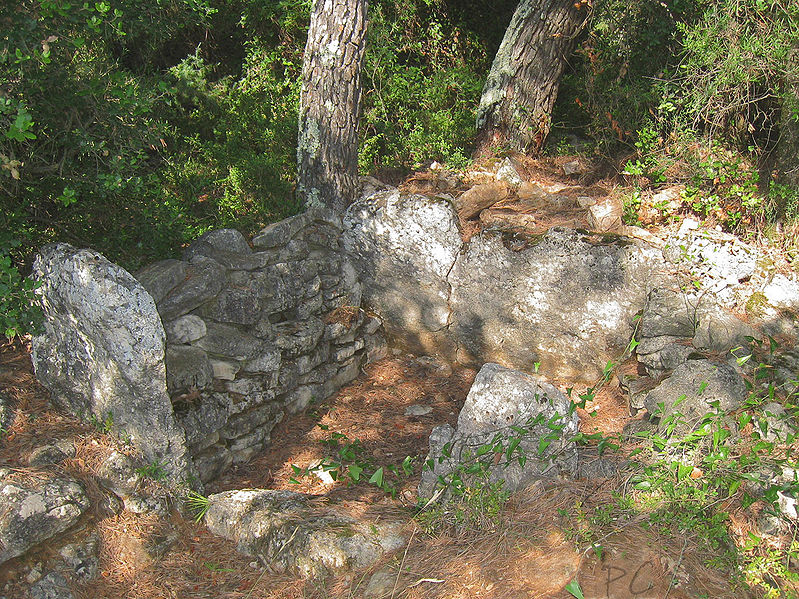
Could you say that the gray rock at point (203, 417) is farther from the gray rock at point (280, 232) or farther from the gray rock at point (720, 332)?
the gray rock at point (720, 332)

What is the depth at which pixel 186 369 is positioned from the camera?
4.07 m

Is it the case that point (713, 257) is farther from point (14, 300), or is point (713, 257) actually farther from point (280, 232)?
point (14, 300)

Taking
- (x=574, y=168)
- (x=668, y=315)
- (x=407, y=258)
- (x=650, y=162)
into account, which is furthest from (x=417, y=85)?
(x=668, y=315)

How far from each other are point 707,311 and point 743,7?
2361 millimetres

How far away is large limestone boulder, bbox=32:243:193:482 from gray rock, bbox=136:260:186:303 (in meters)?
0.54

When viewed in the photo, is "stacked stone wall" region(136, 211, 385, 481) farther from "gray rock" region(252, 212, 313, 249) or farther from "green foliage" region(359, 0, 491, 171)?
"green foliage" region(359, 0, 491, 171)

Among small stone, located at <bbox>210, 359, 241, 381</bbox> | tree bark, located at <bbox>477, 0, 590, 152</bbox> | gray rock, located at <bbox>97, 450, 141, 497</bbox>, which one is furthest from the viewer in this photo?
tree bark, located at <bbox>477, 0, 590, 152</bbox>

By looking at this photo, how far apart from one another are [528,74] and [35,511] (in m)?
5.57

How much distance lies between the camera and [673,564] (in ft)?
9.43

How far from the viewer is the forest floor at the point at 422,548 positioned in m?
2.89

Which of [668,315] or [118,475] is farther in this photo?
[668,315]

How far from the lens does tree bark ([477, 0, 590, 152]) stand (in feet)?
20.7

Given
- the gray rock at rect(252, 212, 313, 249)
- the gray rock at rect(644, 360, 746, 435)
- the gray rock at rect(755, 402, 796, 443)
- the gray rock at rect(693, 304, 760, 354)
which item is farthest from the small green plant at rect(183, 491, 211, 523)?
the gray rock at rect(693, 304, 760, 354)

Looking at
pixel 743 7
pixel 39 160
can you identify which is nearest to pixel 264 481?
pixel 39 160
